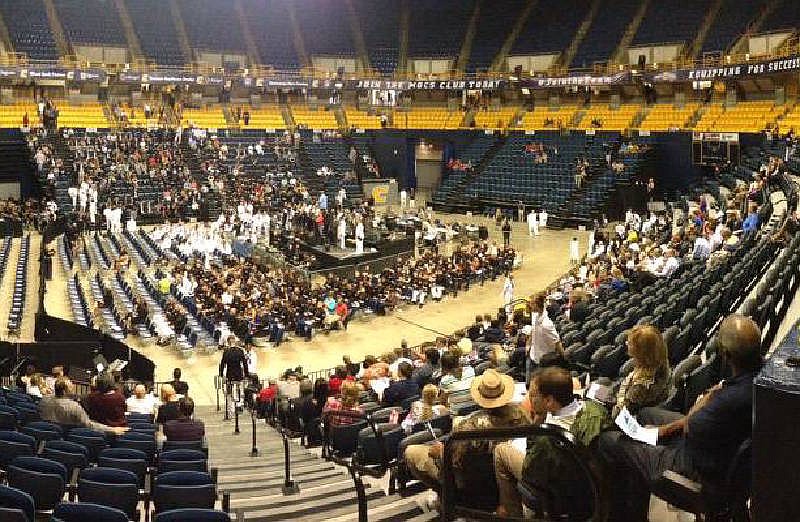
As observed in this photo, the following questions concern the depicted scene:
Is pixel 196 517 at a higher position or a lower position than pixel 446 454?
lower

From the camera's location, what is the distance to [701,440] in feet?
13.3

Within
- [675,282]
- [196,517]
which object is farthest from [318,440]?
[675,282]

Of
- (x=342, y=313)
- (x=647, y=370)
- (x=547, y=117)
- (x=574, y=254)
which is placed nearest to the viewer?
(x=647, y=370)

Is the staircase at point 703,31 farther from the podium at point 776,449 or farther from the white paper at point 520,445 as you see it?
the podium at point 776,449

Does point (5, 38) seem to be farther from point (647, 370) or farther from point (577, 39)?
point (647, 370)

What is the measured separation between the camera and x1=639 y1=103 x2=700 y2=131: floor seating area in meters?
41.9

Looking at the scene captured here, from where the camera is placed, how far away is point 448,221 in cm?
4228

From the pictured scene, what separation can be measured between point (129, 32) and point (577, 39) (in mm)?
27106

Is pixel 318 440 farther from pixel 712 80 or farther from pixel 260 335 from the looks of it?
pixel 712 80

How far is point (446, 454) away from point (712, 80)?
133 feet

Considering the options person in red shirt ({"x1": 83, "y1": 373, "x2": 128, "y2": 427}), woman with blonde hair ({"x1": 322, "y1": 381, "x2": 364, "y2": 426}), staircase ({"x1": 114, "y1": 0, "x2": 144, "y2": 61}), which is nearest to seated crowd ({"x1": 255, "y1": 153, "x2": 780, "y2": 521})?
woman with blonde hair ({"x1": 322, "y1": 381, "x2": 364, "y2": 426})

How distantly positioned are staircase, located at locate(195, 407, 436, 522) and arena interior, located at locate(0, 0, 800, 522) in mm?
53

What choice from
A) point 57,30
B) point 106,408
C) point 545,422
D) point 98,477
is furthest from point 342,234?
point 545,422

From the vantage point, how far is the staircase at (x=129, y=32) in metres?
47.3
